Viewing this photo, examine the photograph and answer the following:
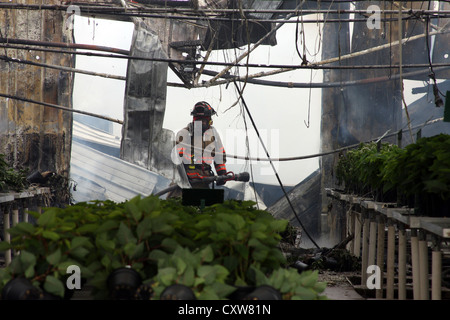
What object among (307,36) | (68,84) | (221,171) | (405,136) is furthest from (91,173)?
(405,136)

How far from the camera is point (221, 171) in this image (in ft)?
35.6

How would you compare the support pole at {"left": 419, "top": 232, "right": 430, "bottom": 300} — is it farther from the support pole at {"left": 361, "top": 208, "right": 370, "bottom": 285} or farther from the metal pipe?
the metal pipe

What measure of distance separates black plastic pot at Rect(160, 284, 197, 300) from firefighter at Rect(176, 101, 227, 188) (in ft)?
28.0

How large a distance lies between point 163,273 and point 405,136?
448 inches

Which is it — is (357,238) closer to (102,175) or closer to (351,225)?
(351,225)

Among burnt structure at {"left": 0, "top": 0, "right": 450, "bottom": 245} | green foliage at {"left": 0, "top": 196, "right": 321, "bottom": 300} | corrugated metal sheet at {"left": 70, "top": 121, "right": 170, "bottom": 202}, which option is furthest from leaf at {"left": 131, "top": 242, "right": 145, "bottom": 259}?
corrugated metal sheet at {"left": 70, "top": 121, "right": 170, "bottom": 202}

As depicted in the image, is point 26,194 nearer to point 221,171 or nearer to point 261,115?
point 221,171

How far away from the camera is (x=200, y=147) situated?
35.2ft

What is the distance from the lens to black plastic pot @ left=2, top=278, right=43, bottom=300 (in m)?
2.09

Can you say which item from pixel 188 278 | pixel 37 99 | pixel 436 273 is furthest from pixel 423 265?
pixel 37 99

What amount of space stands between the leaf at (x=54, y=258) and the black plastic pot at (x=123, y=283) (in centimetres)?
21

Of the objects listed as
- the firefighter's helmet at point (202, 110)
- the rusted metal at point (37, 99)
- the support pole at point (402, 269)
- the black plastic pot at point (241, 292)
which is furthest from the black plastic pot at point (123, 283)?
the rusted metal at point (37, 99)

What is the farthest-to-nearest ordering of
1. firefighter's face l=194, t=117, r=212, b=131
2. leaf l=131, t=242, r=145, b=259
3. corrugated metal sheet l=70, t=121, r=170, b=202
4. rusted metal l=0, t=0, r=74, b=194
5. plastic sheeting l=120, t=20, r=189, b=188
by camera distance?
1. corrugated metal sheet l=70, t=121, r=170, b=202
2. rusted metal l=0, t=0, r=74, b=194
3. firefighter's face l=194, t=117, r=212, b=131
4. plastic sheeting l=120, t=20, r=189, b=188
5. leaf l=131, t=242, r=145, b=259

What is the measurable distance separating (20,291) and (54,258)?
0.19 m
